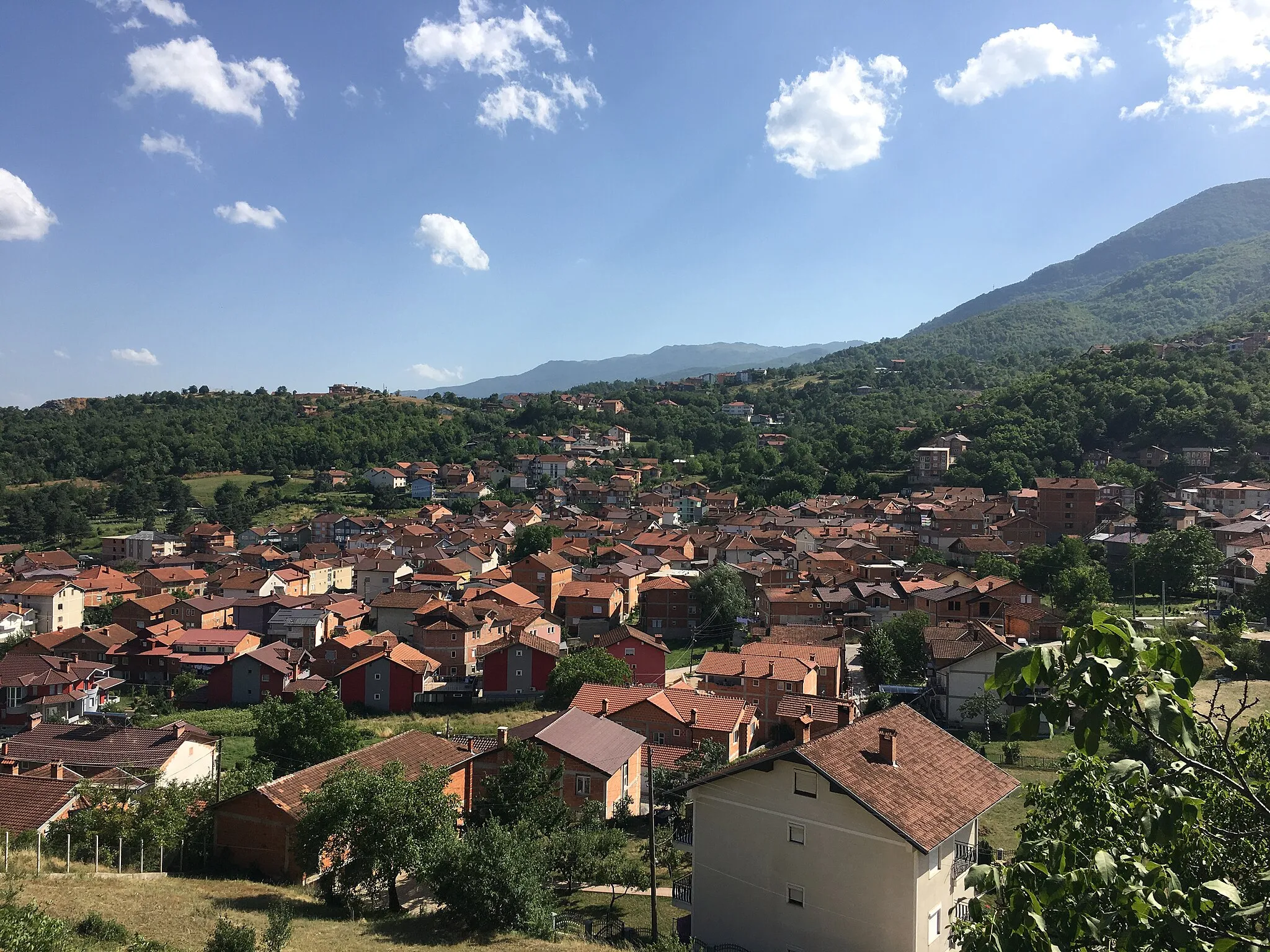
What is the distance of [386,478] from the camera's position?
84.1 metres

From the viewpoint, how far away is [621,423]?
11031 centimetres

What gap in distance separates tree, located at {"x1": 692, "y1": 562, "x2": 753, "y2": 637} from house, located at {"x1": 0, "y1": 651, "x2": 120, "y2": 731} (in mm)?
25947

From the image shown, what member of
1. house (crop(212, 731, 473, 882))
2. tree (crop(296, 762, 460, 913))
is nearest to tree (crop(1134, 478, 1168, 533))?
house (crop(212, 731, 473, 882))

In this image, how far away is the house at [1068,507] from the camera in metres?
53.3

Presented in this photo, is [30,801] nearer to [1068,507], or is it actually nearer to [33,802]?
[33,802]

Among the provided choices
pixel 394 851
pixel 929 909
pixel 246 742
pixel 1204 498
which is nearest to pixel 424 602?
pixel 246 742

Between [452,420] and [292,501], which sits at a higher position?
[452,420]

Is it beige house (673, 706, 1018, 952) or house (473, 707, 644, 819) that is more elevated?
beige house (673, 706, 1018, 952)

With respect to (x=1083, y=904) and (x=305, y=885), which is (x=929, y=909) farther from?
(x=305, y=885)

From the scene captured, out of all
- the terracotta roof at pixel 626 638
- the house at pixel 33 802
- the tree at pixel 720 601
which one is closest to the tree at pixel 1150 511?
the tree at pixel 720 601

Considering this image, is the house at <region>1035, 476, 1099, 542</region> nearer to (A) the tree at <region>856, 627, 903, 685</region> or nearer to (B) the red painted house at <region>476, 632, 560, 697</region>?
(A) the tree at <region>856, 627, 903, 685</region>

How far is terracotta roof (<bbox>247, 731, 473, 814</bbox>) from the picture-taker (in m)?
15.8

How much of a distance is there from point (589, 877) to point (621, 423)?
315 feet

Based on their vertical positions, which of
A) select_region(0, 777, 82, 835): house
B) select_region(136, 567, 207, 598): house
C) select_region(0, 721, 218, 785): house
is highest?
select_region(136, 567, 207, 598): house
